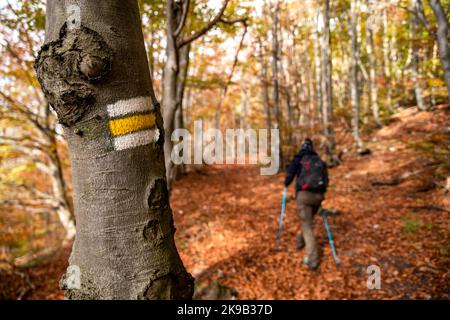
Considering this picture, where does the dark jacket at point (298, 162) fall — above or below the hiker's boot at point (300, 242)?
above

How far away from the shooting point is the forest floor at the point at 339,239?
4.22 m

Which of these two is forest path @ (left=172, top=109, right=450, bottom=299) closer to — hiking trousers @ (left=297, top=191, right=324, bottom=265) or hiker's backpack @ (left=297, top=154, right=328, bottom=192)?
hiking trousers @ (left=297, top=191, right=324, bottom=265)

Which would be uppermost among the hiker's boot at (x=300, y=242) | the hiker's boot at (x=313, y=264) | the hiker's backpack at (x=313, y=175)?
the hiker's backpack at (x=313, y=175)

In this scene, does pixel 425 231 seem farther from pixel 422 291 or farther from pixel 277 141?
pixel 277 141

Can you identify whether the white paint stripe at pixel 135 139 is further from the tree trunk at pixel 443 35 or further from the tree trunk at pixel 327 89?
the tree trunk at pixel 327 89

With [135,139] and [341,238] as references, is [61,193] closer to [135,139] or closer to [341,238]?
[341,238]

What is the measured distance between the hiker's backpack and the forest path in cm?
149

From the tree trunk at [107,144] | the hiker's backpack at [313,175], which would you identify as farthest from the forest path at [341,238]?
the tree trunk at [107,144]

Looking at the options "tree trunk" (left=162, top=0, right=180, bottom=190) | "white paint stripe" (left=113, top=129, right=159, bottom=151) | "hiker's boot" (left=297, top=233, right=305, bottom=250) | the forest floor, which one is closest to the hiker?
the forest floor

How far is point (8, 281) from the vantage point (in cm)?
566

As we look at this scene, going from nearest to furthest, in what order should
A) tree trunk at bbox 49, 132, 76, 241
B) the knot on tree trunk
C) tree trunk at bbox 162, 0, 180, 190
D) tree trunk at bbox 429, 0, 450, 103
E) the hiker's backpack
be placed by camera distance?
the knot on tree trunk, tree trunk at bbox 162, 0, 180, 190, tree trunk at bbox 429, 0, 450, 103, the hiker's backpack, tree trunk at bbox 49, 132, 76, 241

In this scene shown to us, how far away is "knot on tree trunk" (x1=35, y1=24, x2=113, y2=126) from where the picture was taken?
89 centimetres

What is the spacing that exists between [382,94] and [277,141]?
11.0 metres
